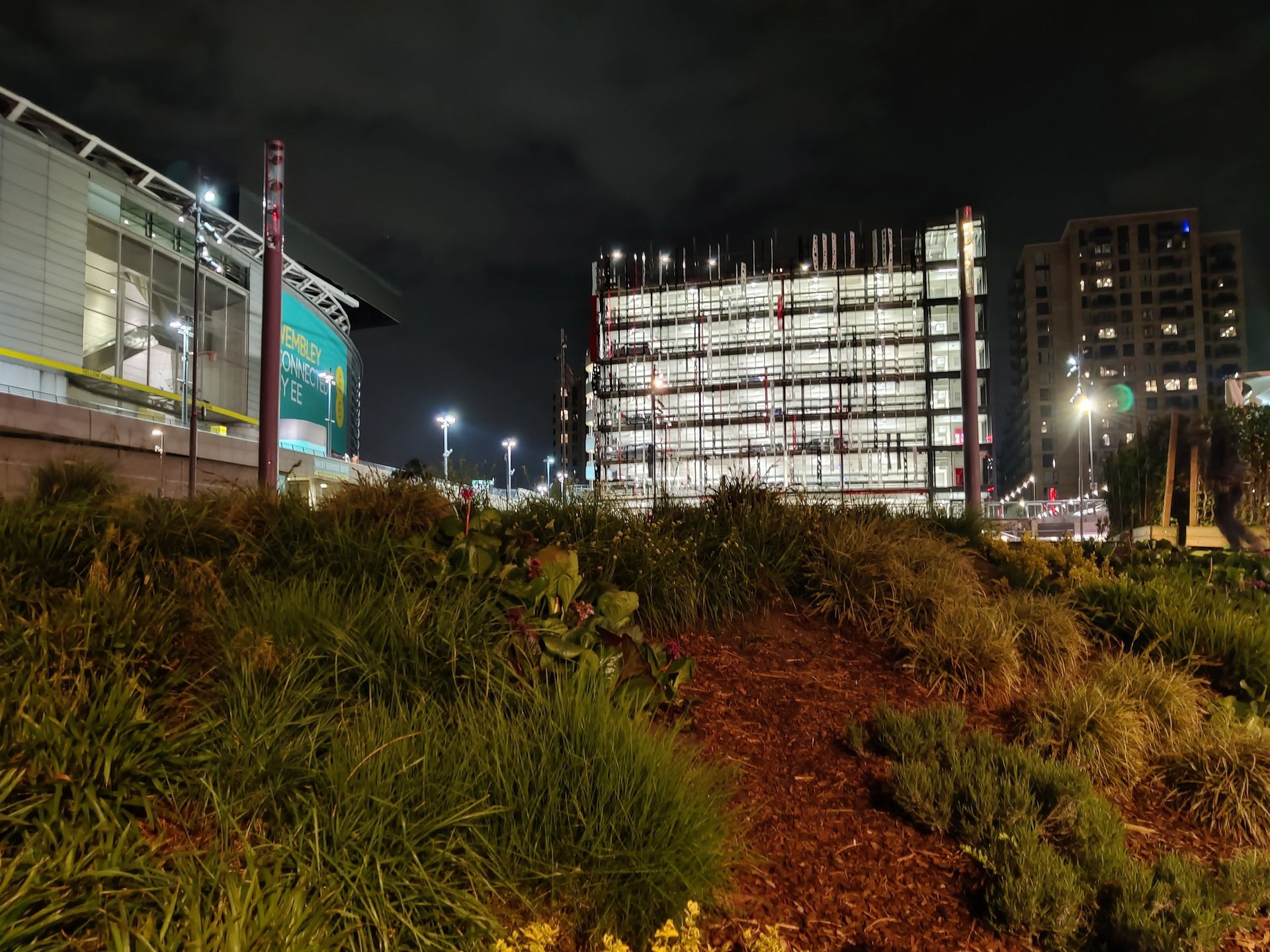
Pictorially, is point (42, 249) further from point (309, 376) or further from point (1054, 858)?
point (1054, 858)

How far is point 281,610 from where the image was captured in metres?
3.93

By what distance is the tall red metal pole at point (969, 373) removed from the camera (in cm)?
1525

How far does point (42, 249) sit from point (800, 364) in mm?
58335

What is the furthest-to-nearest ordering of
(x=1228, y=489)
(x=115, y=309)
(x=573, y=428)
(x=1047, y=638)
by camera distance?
(x=573, y=428) → (x=115, y=309) → (x=1228, y=489) → (x=1047, y=638)

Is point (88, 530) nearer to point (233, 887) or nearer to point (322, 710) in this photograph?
point (322, 710)

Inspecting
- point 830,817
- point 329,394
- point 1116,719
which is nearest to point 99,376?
point 329,394

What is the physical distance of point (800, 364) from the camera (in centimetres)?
7344

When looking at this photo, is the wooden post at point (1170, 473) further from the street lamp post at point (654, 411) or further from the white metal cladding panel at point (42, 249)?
the white metal cladding panel at point (42, 249)

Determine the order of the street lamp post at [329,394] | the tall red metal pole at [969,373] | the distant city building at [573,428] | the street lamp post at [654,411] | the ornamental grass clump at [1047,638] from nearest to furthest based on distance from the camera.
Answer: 1. the ornamental grass clump at [1047,638]
2. the street lamp post at [654,411]
3. the tall red metal pole at [969,373]
4. the street lamp post at [329,394]
5. the distant city building at [573,428]

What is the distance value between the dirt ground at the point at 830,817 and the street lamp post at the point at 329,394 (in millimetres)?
69933

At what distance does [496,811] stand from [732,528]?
391 cm

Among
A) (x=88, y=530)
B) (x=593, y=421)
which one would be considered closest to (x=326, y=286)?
(x=593, y=421)

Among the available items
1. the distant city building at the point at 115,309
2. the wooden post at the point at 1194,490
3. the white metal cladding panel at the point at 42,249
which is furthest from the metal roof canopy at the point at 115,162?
the wooden post at the point at 1194,490

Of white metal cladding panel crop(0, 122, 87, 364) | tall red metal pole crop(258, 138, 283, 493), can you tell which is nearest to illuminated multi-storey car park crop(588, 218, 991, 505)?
white metal cladding panel crop(0, 122, 87, 364)
